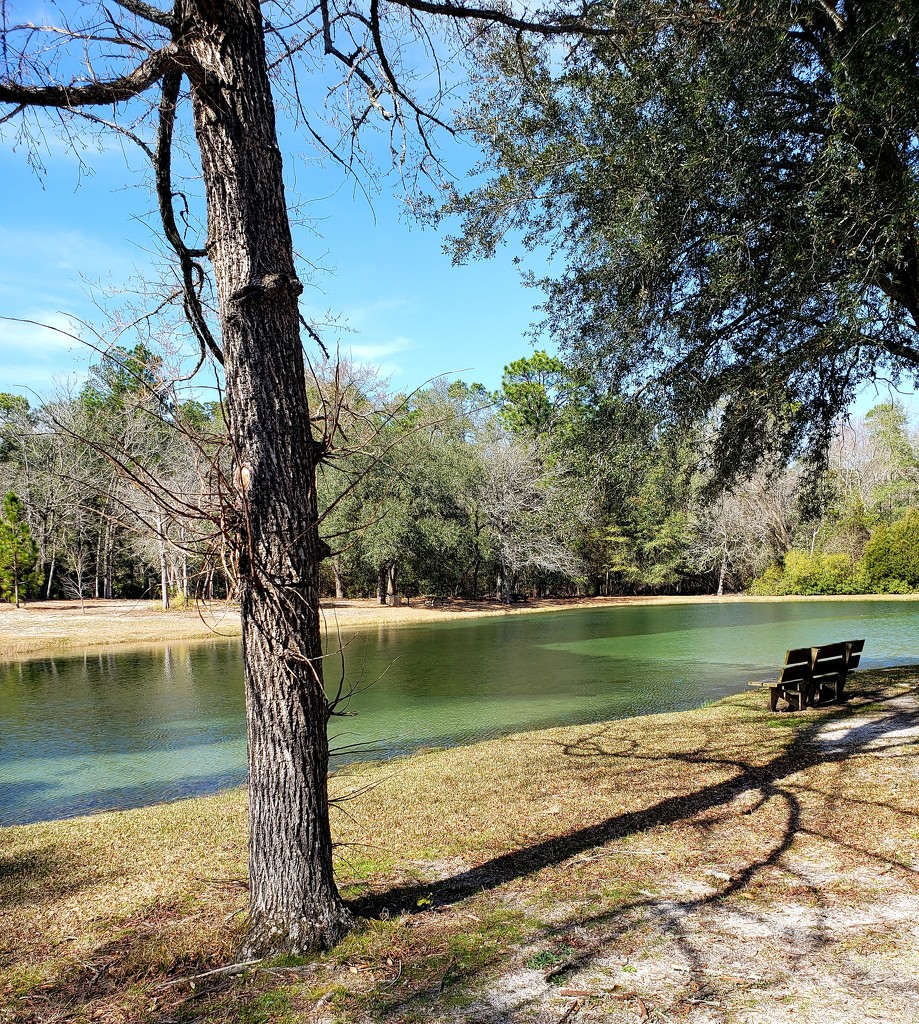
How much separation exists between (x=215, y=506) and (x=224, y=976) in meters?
2.11

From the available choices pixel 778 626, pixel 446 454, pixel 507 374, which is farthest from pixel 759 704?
pixel 507 374

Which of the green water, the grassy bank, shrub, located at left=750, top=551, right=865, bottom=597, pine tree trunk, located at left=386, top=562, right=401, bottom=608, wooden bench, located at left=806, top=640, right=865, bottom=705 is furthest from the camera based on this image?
shrub, located at left=750, top=551, right=865, bottom=597

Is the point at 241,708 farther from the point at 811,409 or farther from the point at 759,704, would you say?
the point at 811,409

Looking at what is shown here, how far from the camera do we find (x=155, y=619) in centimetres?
2772

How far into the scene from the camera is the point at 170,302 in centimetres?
404

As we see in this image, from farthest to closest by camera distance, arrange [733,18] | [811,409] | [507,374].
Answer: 1. [507,374]
2. [811,409]
3. [733,18]

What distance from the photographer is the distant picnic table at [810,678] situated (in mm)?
8672

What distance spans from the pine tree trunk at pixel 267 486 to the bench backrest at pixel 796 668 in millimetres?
6996

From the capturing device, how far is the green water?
9.19 meters

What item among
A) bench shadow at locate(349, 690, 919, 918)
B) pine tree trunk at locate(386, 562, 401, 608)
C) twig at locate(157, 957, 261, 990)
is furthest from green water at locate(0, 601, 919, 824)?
pine tree trunk at locate(386, 562, 401, 608)

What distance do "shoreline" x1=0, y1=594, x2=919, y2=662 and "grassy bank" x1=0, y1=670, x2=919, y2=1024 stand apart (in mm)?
11201

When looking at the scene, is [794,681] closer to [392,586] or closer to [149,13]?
[149,13]

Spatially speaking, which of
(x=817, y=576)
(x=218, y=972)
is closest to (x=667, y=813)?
(x=218, y=972)

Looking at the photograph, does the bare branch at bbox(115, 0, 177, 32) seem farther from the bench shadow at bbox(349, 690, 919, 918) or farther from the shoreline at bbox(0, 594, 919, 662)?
the shoreline at bbox(0, 594, 919, 662)
